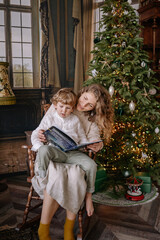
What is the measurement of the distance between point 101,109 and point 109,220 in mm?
1104

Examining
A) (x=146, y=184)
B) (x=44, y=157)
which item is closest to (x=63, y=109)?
(x=44, y=157)

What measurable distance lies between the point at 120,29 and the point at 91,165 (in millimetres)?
1787

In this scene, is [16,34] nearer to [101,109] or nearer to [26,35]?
[26,35]

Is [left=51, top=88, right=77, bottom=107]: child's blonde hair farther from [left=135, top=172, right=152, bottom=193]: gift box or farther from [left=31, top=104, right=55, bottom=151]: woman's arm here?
[left=135, top=172, right=152, bottom=193]: gift box

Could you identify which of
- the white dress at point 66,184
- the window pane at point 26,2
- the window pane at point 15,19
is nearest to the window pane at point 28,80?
the window pane at point 15,19

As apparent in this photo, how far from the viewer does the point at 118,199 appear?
2.73 metres

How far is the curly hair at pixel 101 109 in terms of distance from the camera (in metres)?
2.19

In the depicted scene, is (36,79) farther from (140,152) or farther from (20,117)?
(140,152)

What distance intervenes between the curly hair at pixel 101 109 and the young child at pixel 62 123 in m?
0.19

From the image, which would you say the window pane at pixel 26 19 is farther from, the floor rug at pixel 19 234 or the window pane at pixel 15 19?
the floor rug at pixel 19 234

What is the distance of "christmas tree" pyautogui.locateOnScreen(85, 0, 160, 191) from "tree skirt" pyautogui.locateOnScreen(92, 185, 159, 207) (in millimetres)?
→ 291

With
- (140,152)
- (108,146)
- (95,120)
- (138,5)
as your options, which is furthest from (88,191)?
(138,5)

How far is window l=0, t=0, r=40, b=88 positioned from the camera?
12.2 feet

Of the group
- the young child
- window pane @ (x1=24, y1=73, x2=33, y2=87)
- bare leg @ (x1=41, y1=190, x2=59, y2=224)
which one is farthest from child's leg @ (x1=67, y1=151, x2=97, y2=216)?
window pane @ (x1=24, y1=73, x2=33, y2=87)
